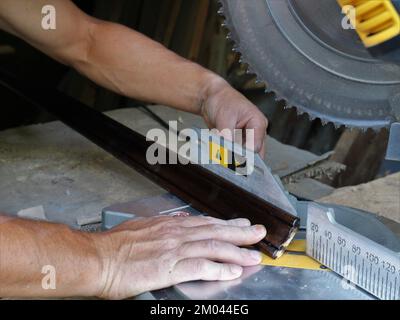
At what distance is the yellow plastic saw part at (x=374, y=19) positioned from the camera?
1.04 meters

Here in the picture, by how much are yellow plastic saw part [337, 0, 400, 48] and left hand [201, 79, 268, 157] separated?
0.59m

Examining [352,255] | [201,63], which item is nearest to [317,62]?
[352,255]

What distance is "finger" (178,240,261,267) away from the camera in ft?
4.24

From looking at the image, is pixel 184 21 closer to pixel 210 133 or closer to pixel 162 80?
pixel 162 80

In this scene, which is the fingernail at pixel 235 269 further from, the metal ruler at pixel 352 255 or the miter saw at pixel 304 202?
the metal ruler at pixel 352 255

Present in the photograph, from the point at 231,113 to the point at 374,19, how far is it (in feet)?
2.29

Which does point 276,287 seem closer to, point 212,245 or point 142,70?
point 212,245

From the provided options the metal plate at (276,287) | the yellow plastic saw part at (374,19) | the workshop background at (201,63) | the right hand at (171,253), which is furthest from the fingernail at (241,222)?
the workshop background at (201,63)

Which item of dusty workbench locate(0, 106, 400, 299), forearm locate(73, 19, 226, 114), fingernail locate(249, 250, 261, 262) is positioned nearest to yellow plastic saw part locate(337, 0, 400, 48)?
fingernail locate(249, 250, 261, 262)

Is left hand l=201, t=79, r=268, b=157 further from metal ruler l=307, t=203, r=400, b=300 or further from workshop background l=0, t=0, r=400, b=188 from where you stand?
workshop background l=0, t=0, r=400, b=188

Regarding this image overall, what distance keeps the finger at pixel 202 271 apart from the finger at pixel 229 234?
0.21ft

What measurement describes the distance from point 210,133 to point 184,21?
1839 millimetres

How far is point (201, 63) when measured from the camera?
3.46 m
